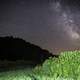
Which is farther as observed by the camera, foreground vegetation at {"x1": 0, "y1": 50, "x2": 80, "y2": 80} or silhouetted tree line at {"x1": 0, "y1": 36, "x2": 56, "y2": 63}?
silhouetted tree line at {"x1": 0, "y1": 36, "x2": 56, "y2": 63}

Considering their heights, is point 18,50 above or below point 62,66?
above

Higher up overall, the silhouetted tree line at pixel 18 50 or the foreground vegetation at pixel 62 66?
the silhouetted tree line at pixel 18 50

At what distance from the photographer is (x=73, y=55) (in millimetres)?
28641

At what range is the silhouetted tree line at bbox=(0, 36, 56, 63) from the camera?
138ft

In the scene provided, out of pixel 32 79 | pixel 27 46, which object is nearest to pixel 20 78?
pixel 32 79

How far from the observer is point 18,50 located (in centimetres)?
4588

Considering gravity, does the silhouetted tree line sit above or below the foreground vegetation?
above

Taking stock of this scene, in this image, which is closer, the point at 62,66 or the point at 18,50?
the point at 62,66

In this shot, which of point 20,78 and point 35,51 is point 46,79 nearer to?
point 20,78

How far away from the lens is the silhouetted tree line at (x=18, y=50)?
138 feet

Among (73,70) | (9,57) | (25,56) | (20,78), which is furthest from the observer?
(25,56)

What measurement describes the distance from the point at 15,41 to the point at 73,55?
843 inches

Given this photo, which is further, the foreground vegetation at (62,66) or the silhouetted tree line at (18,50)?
the silhouetted tree line at (18,50)

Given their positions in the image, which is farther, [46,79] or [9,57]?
[9,57]
